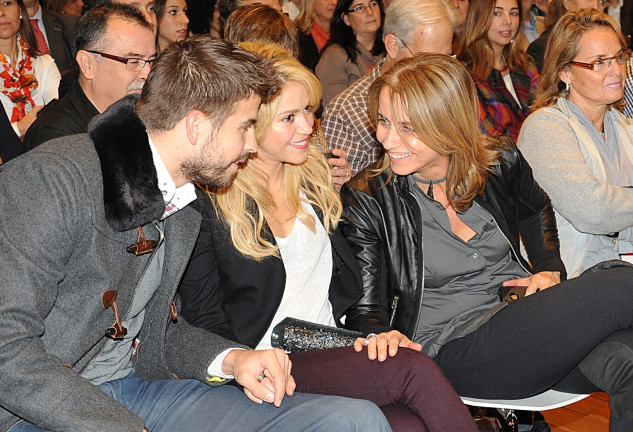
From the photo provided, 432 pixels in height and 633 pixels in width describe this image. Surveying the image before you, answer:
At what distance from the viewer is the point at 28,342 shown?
4.92 ft

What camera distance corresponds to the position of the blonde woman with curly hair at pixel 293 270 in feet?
6.24

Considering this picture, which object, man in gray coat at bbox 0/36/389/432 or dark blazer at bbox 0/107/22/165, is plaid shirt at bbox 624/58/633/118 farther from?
dark blazer at bbox 0/107/22/165

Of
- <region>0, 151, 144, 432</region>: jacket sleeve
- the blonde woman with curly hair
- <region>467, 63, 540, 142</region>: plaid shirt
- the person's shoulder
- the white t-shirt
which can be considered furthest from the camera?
A: the person's shoulder

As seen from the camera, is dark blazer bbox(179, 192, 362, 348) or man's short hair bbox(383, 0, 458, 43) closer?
dark blazer bbox(179, 192, 362, 348)

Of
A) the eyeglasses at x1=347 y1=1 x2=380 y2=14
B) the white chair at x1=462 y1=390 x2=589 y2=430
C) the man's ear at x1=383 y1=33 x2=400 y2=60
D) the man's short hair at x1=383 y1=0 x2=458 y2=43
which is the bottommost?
the white chair at x1=462 y1=390 x2=589 y2=430

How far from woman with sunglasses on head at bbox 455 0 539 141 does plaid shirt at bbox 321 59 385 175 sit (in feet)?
2.74

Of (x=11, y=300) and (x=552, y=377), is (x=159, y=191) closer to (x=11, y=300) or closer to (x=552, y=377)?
(x=11, y=300)

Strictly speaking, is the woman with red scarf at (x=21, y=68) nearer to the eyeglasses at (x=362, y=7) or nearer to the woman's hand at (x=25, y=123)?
the woman's hand at (x=25, y=123)

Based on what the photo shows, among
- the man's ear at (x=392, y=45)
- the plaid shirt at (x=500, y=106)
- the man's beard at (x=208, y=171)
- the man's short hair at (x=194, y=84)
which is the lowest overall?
the plaid shirt at (x=500, y=106)

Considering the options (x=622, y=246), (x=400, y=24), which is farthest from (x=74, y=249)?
(x=400, y=24)

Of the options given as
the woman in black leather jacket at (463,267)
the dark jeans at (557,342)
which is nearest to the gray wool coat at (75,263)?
the woman in black leather jacket at (463,267)

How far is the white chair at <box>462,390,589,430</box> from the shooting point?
85.7 inches

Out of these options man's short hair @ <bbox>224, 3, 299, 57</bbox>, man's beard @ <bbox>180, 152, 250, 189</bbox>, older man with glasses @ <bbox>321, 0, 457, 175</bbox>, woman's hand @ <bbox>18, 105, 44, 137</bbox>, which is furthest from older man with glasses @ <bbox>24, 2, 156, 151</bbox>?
man's beard @ <bbox>180, 152, 250, 189</bbox>

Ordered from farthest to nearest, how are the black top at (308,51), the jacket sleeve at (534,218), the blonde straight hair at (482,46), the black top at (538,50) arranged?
the black top at (308,51) < the black top at (538,50) < the blonde straight hair at (482,46) < the jacket sleeve at (534,218)
